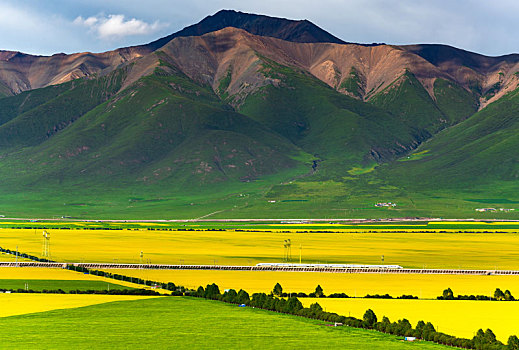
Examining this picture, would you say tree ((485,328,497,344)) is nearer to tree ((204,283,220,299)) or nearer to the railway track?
tree ((204,283,220,299))

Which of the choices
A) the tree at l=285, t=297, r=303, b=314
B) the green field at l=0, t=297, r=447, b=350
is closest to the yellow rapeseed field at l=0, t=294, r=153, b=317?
the green field at l=0, t=297, r=447, b=350

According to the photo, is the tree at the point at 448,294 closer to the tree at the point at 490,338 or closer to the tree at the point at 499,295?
the tree at the point at 499,295

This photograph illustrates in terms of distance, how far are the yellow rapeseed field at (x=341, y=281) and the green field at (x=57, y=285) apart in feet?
32.9

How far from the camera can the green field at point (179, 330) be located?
2569 inches

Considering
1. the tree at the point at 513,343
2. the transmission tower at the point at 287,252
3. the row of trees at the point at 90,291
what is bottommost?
the tree at the point at 513,343

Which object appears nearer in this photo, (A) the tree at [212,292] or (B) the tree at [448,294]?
(A) the tree at [212,292]

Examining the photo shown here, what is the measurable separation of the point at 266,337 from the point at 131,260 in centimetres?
7547

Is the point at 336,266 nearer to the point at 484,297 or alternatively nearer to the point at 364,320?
the point at 484,297

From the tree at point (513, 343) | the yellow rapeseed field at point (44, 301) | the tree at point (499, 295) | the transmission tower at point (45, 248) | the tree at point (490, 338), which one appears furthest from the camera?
the transmission tower at point (45, 248)

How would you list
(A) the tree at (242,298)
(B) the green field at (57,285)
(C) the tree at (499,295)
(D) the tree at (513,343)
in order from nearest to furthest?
1. (D) the tree at (513,343)
2. (A) the tree at (242,298)
3. (C) the tree at (499,295)
4. (B) the green field at (57,285)

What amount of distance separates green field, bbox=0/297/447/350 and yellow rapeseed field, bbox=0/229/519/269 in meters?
55.6

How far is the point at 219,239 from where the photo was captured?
196500mm

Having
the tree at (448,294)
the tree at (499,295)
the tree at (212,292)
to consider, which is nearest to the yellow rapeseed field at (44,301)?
the tree at (212,292)

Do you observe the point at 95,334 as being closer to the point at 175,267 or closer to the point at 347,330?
the point at 347,330
